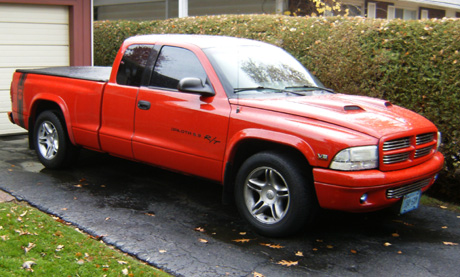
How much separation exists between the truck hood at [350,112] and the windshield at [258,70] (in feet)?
1.01

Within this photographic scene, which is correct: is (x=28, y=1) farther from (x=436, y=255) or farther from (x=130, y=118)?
(x=436, y=255)

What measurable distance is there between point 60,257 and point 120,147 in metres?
2.11

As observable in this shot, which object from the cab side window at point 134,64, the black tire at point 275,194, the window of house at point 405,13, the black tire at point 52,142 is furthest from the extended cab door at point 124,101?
the window of house at point 405,13

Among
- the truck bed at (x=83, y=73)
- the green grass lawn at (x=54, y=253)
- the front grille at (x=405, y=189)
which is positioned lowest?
the green grass lawn at (x=54, y=253)

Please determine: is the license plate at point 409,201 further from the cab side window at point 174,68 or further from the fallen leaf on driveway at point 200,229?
the cab side window at point 174,68

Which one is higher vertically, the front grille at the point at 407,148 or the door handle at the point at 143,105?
the door handle at the point at 143,105

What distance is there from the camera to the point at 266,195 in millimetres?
4938

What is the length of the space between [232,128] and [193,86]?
1.87ft

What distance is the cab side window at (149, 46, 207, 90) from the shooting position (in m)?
5.57

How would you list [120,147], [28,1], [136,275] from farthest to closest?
[28,1], [120,147], [136,275]

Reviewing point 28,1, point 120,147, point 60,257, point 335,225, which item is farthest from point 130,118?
point 28,1

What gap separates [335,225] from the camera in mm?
5418

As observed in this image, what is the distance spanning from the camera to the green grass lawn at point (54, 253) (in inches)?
157

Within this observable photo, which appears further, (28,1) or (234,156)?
(28,1)
